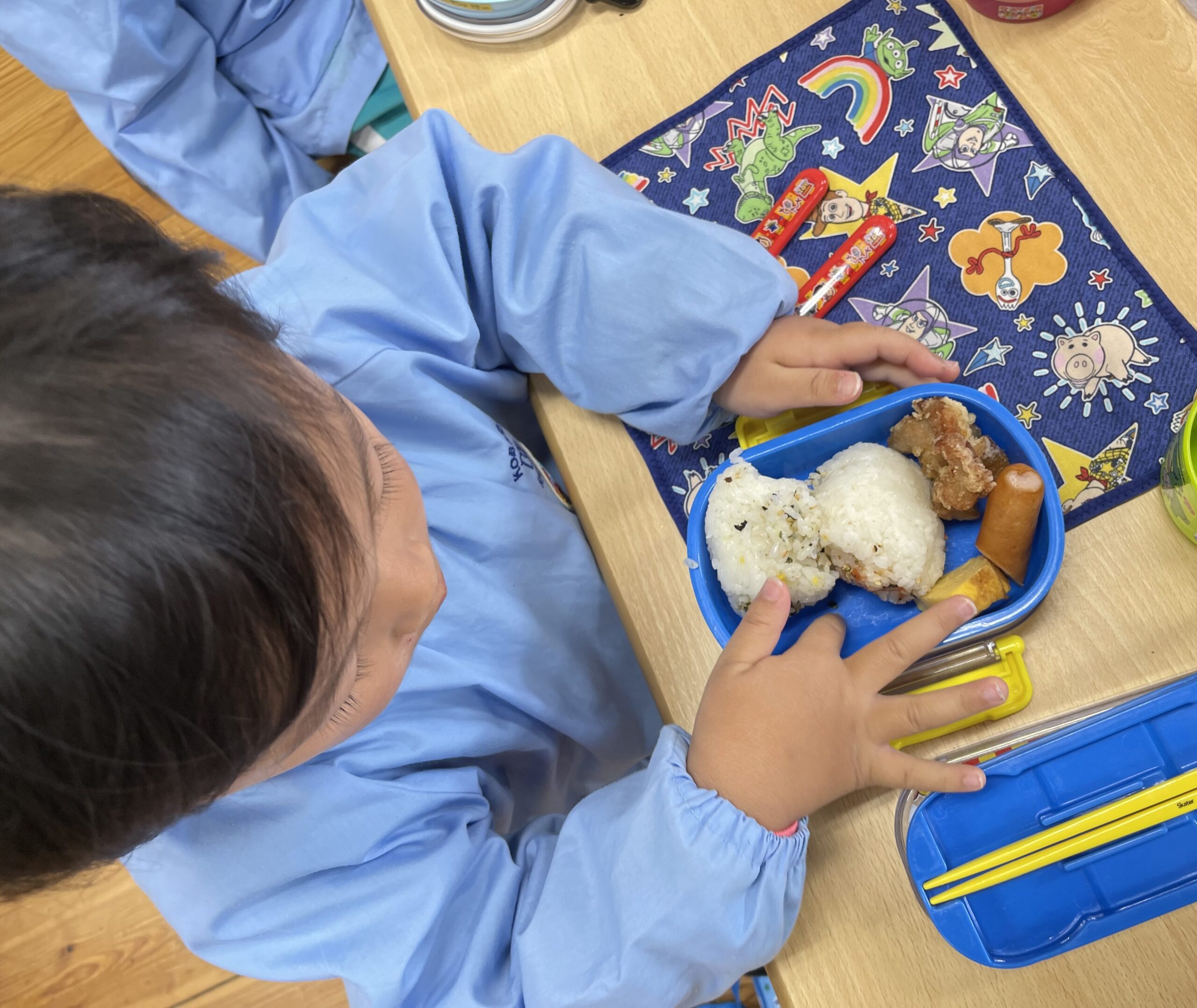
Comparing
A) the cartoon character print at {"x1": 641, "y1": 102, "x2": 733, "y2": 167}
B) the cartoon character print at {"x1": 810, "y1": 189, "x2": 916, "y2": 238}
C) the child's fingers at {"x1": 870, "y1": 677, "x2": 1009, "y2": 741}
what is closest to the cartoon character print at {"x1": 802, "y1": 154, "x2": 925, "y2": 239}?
the cartoon character print at {"x1": 810, "y1": 189, "x2": 916, "y2": 238}

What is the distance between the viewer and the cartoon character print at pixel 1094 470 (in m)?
0.48

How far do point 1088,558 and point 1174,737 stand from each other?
0.10 m

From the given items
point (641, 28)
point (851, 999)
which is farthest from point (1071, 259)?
point (851, 999)

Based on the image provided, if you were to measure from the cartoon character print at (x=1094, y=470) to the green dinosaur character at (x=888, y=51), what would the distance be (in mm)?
294

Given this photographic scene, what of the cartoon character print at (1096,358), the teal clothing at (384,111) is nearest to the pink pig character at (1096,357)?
the cartoon character print at (1096,358)

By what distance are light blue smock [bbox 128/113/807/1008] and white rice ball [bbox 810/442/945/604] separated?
0.34 feet

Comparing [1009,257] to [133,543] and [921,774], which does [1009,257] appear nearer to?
[921,774]

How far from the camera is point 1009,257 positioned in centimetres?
53

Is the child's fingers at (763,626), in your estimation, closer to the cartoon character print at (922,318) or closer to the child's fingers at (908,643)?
the child's fingers at (908,643)

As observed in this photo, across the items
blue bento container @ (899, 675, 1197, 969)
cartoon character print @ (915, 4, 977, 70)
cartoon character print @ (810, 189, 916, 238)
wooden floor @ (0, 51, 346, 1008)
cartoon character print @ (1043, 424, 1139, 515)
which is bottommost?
wooden floor @ (0, 51, 346, 1008)

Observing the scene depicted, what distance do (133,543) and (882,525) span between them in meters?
0.38

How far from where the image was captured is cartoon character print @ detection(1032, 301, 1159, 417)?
496mm

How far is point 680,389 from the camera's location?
538 millimetres

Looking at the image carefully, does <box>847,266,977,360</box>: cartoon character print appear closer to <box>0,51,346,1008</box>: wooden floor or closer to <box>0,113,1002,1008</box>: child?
<box>0,113,1002,1008</box>: child
